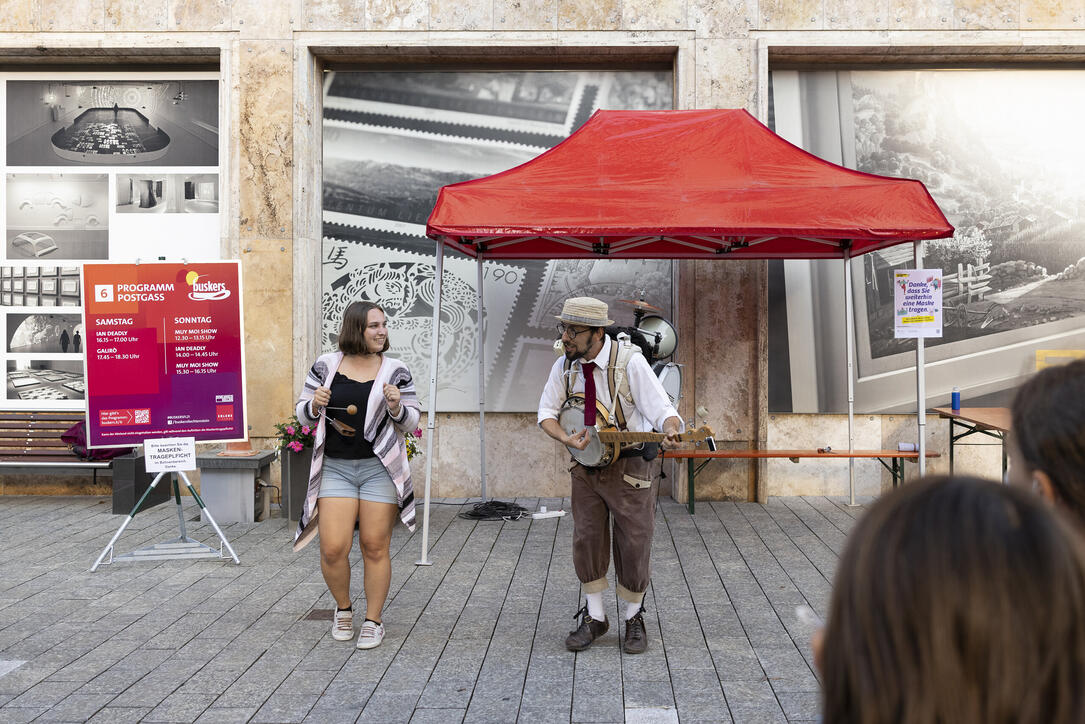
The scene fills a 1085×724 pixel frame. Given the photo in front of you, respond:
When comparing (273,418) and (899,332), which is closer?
(899,332)

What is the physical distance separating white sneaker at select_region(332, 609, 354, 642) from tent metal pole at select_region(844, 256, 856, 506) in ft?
18.1

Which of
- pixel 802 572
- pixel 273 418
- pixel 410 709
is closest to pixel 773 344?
pixel 802 572

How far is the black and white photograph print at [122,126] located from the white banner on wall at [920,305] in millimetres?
6906

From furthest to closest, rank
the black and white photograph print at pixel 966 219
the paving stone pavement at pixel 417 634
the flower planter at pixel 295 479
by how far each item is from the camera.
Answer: the black and white photograph print at pixel 966 219, the flower planter at pixel 295 479, the paving stone pavement at pixel 417 634

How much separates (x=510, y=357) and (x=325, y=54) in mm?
3612

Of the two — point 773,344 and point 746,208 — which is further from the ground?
point 746,208

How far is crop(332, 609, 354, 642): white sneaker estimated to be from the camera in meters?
5.33

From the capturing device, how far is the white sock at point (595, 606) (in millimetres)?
5254

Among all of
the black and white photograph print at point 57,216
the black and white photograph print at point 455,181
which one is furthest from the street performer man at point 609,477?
the black and white photograph print at point 57,216

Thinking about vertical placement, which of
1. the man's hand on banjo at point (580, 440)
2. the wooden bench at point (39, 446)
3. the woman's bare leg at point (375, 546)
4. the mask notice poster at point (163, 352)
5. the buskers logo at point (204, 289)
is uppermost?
the buskers logo at point (204, 289)

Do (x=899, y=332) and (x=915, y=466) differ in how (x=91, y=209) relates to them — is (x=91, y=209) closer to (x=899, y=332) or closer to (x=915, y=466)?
(x=899, y=332)

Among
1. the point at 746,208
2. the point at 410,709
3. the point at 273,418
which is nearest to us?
the point at 410,709

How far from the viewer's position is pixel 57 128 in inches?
405

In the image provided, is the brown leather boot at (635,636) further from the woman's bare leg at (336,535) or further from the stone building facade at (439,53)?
the stone building facade at (439,53)
